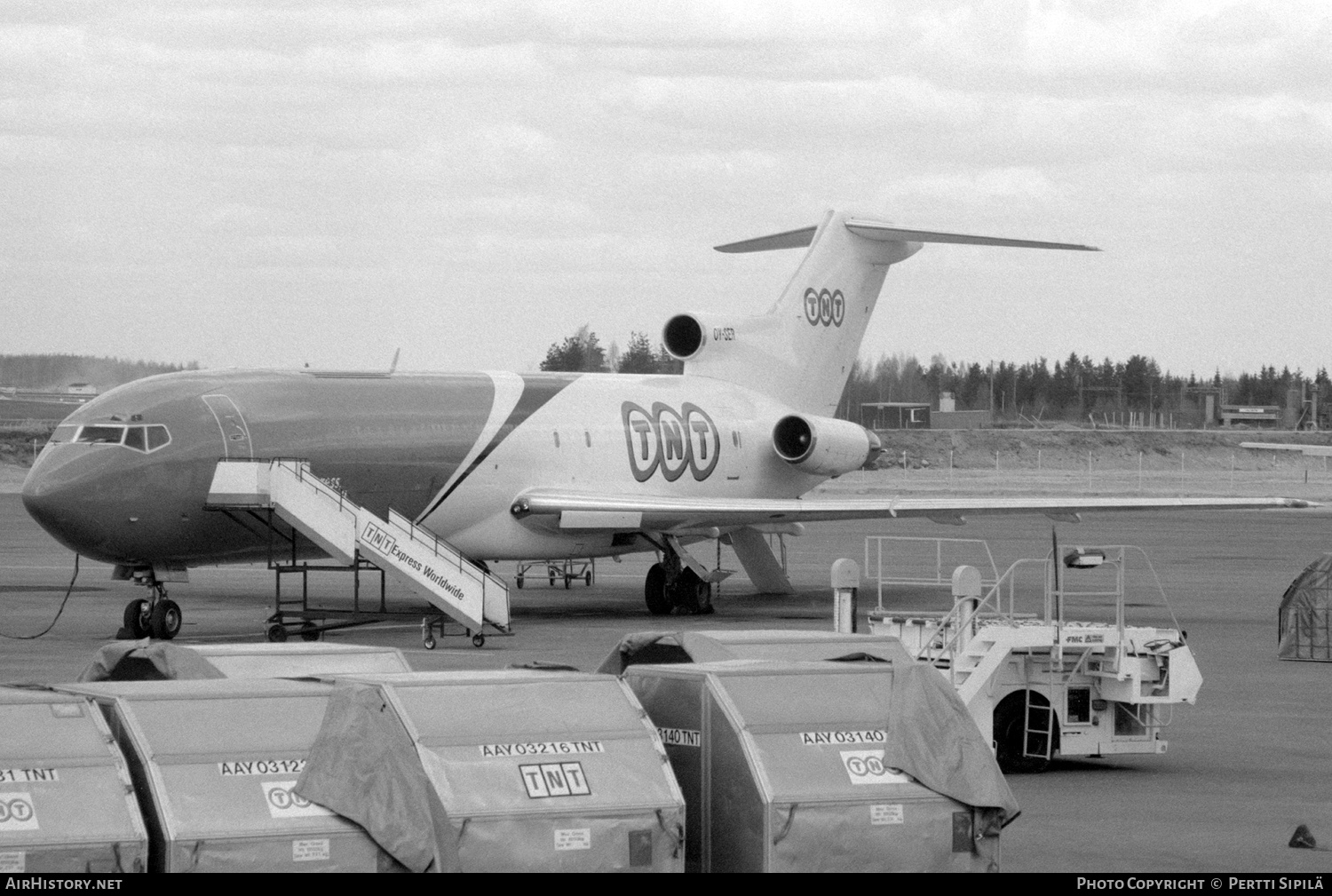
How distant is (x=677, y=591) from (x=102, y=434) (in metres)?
10.4

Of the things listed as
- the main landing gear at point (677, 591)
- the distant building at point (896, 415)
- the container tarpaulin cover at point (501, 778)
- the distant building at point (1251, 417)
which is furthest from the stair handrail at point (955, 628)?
the distant building at point (1251, 417)

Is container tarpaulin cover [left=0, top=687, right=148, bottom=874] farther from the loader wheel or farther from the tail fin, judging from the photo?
the tail fin

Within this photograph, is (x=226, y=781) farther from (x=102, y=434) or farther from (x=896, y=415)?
(x=896, y=415)

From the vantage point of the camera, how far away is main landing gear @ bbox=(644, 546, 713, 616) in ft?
106

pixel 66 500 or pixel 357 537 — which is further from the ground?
pixel 66 500

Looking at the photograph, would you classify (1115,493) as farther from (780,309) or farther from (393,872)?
(393,872)

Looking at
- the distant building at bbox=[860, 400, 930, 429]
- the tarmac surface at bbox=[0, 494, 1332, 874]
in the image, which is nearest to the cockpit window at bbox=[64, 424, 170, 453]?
the tarmac surface at bbox=[0, 494, 1332, 874]

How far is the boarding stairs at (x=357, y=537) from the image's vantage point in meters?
25.9

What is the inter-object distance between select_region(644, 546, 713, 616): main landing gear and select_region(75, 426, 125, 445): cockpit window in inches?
386

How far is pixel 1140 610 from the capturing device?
3209 centimetres

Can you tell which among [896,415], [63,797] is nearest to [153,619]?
[63,797]

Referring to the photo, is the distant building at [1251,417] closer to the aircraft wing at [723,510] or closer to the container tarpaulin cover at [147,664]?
the aircraft wing at [723,510]

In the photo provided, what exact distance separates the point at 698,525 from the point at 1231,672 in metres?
11.0
